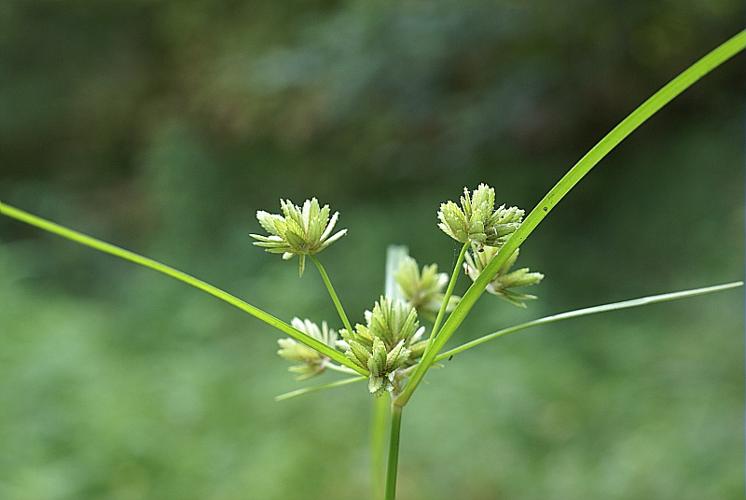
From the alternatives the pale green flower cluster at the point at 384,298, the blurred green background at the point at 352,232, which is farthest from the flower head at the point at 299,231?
the blurred green background at the point at 352,232

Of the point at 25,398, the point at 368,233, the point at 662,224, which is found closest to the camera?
the point at 25,398

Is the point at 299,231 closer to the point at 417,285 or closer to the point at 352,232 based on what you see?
the point at 417,285

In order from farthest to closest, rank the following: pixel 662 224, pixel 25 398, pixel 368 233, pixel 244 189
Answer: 1. pixel 244 189
2. pixel 368 233
3. pixel 662 224
4. pixel 25 398

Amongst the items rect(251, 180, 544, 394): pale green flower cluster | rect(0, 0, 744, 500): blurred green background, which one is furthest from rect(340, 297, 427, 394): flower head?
rect(0, 0, 744, 500): blurred green background

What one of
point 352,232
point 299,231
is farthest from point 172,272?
point 352,232

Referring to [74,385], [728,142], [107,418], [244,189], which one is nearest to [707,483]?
[107,418]

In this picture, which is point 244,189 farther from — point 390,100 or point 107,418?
point 107,418

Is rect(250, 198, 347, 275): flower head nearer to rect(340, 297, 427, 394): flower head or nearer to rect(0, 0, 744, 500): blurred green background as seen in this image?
rect(340, 297, 427, 394): flower head
